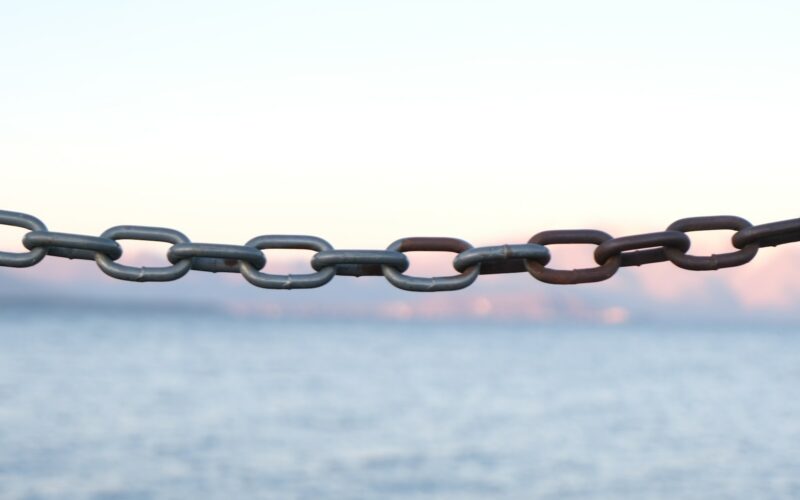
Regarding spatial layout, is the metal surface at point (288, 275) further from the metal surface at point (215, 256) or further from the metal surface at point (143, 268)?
the metal surface at point (143, 268)

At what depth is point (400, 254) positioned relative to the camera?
2611mm

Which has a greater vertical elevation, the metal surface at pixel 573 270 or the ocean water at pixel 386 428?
the ocean water at pixel 386 428

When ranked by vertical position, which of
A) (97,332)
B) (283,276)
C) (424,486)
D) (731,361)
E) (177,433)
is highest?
(97,332)

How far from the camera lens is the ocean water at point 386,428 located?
645 inches

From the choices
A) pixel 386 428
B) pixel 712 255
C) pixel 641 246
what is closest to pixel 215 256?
pixel 641 246

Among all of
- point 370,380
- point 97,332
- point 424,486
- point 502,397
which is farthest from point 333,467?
point 97,332

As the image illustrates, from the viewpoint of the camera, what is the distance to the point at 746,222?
8.73 feet

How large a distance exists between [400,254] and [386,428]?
21.4 metres

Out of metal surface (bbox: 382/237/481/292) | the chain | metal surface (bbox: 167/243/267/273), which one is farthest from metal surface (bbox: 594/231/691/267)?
metal surface (bbox: 167/243/267/273)

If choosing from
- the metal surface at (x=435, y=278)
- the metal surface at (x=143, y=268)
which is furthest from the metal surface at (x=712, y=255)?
the metal surface at (x=143, y=268)

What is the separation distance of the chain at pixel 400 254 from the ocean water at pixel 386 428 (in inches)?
507

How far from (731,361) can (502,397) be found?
2856 centimetres

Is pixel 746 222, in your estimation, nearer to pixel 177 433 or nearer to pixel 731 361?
pixel 177 433

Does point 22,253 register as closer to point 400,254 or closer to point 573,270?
point 400,254
